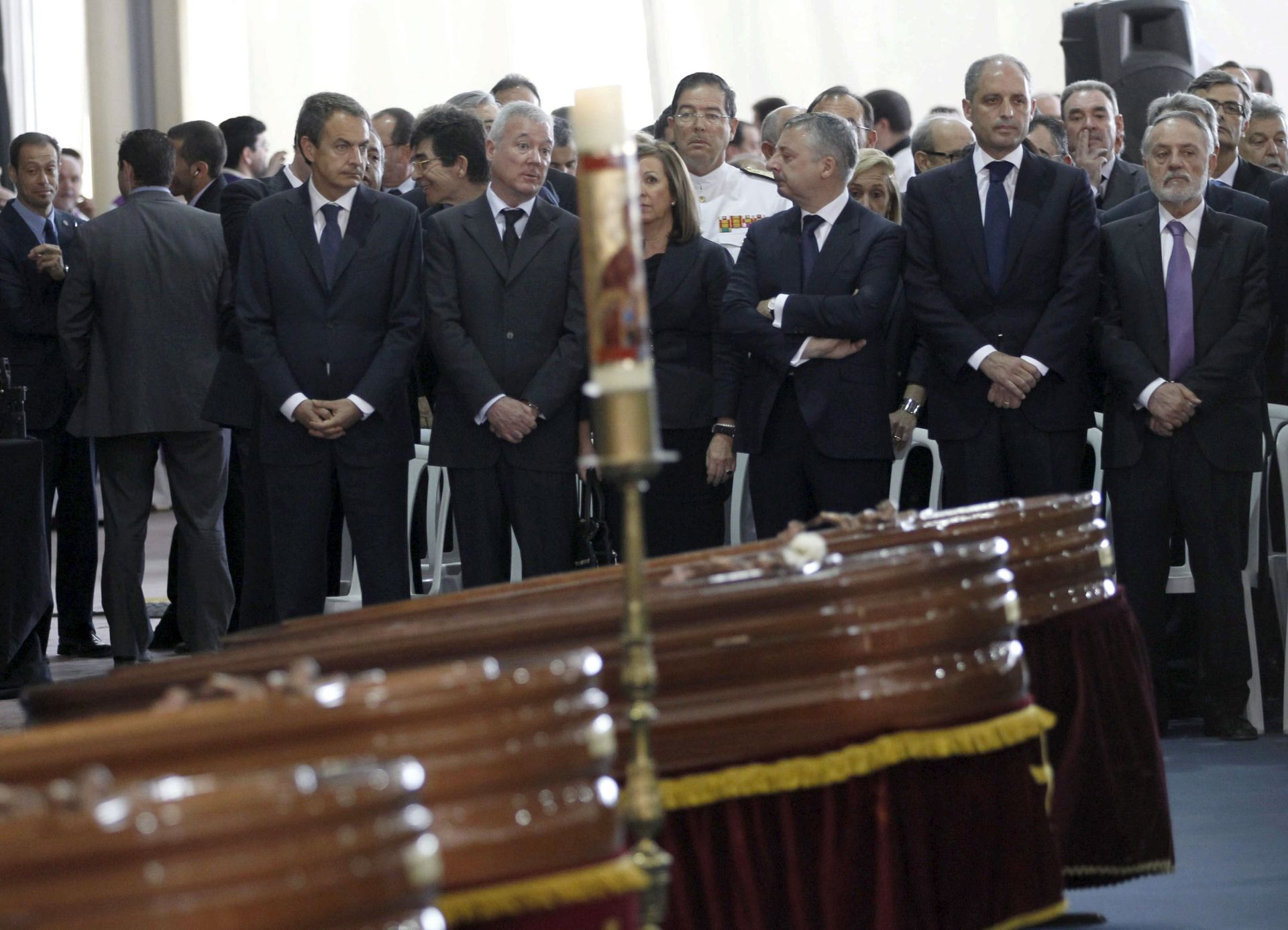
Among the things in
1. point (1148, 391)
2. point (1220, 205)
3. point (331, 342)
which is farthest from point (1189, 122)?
point (331, 342)

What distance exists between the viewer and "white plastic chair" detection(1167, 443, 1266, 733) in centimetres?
520

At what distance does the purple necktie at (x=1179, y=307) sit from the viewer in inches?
201

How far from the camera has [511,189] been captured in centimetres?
533

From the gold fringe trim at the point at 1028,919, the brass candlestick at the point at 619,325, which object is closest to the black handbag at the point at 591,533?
the gold fringe trim at the point at 1028,919

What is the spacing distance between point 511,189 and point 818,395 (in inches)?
41.7

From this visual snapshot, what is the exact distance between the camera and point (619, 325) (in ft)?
5.82

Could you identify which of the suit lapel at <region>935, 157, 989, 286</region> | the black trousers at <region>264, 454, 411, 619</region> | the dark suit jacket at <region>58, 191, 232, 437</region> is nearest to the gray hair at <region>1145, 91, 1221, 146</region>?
the suit lapel at <region>935, 157, 989, 286</region>

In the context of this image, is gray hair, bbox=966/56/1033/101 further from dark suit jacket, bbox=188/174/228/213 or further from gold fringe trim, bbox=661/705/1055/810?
gold fringe trim, bbox=661/705/1055/810

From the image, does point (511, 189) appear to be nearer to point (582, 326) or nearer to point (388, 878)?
point (582, 326)

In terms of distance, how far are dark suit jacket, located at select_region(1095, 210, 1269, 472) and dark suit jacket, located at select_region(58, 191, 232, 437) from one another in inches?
119

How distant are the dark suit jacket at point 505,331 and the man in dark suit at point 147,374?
140 cm

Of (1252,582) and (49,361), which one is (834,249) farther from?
(49,361)

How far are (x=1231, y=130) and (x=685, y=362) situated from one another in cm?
248

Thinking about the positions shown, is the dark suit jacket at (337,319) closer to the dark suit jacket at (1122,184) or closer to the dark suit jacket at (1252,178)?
the dark suit jacket at (1122,184)
